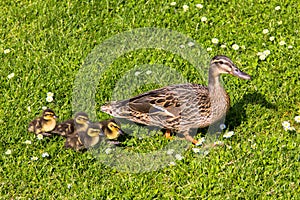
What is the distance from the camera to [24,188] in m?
6.18

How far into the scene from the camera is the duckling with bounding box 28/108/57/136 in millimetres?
6578

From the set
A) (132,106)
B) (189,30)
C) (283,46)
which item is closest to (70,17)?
(189,30)

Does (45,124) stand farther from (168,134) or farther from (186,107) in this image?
(186,107)

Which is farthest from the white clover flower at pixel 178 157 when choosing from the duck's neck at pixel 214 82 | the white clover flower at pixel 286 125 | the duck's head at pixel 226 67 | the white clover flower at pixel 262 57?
the white clover flower at pixel 262 57

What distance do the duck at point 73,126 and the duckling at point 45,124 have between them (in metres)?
0.07

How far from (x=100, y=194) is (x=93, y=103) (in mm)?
1479

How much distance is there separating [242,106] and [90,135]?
1.87m

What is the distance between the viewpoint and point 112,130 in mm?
6527

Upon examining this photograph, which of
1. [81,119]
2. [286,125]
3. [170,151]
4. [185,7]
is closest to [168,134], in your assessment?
[170,151]

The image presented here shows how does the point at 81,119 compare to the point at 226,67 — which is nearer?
the point at 226,67

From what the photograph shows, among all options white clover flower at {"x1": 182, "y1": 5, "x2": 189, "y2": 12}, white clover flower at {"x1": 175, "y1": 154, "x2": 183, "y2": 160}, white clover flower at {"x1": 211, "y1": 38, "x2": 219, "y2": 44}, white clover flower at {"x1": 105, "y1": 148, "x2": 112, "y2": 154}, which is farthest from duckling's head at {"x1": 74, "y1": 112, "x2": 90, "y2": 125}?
white clover flower at {"x1": 182, "y1": 5, "x2": 189, "y2": 12}

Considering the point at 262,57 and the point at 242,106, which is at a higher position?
the point at 262,57

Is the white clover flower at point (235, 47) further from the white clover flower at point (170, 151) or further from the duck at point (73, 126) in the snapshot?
the duck at point (73, 126)

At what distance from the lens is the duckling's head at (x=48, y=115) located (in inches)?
260
